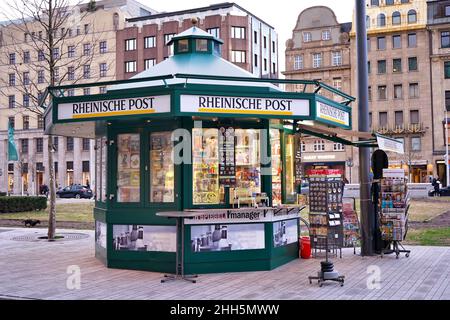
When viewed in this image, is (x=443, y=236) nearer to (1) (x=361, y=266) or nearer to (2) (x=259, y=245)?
(1) (x=361, y=266)

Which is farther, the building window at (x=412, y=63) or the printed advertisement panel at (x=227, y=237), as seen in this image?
the building window at (x=412, y=63)

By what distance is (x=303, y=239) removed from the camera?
483 inches

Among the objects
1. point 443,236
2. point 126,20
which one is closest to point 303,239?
point 443,236

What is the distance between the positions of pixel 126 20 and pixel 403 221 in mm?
62464

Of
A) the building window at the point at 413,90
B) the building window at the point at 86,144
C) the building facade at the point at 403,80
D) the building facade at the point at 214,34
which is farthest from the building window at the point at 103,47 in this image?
the building window at the point at 413,90

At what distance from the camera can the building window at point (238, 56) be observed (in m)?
61.6

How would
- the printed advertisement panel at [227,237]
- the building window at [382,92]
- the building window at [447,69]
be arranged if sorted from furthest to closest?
1. the building window at [382,92]
2. the building window at [447,69]
3. the printed advertisement panel at [227,237]

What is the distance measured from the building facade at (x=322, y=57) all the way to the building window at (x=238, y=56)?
18.0 feet

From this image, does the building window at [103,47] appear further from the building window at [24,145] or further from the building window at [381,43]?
the building window at [381,43]

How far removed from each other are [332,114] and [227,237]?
3.67 meters

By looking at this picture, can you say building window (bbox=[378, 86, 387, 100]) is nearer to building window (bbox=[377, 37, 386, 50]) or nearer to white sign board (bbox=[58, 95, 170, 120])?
building window (bbox=[377, 37, 386, 50])

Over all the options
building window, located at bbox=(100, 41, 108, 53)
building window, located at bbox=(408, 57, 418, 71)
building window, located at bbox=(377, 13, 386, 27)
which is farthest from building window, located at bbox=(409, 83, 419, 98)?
building window, located at bbox=(100, 41, 108, 53)

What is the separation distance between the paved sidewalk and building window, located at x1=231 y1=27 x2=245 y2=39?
170 ft

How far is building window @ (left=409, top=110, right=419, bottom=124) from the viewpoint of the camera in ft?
182
